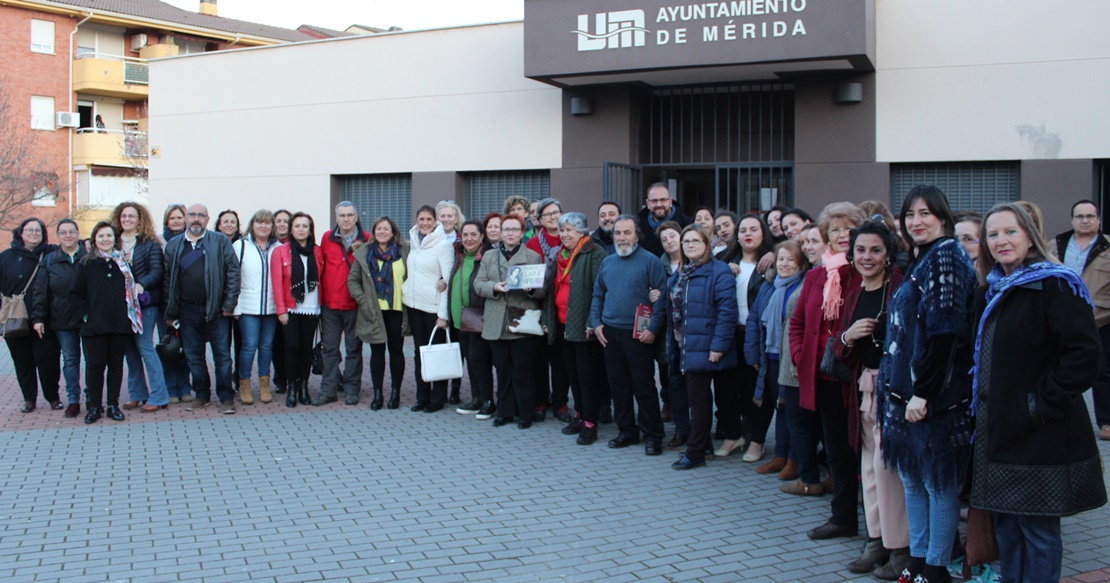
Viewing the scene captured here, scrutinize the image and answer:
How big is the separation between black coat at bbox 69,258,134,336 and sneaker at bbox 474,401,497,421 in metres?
3.32

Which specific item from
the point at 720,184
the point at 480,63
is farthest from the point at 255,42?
the point at 720,184

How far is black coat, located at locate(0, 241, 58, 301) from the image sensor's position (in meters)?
9.24

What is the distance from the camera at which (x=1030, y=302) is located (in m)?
→ 3.99

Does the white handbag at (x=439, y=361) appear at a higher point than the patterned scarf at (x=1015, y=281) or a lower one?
lower

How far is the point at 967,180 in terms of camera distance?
40.5 feet

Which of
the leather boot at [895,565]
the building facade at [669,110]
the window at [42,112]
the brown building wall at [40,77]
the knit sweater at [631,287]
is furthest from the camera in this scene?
the window at [42,112]

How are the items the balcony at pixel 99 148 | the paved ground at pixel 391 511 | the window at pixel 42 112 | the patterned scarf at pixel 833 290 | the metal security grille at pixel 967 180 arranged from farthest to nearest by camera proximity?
the balcony at pixel 99 148 → the window at pixel 42 112 → the metal security grille at pixel 967 180 → the patterned scarf at pixel 833 290 → the paved ground at pixel 391 511

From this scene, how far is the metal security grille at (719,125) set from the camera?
13.4 meters

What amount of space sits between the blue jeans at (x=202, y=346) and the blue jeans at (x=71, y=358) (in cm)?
95

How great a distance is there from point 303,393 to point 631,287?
4155 mm

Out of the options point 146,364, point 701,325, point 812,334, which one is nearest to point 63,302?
point 146,364

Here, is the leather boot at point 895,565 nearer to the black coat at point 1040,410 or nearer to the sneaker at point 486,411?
the black coat at point 1040,410

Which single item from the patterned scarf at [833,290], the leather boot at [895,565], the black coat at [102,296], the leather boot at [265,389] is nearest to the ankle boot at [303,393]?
the leather boot at [265,389]

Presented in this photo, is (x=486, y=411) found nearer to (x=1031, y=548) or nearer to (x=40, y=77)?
(x=1031, y=548)
